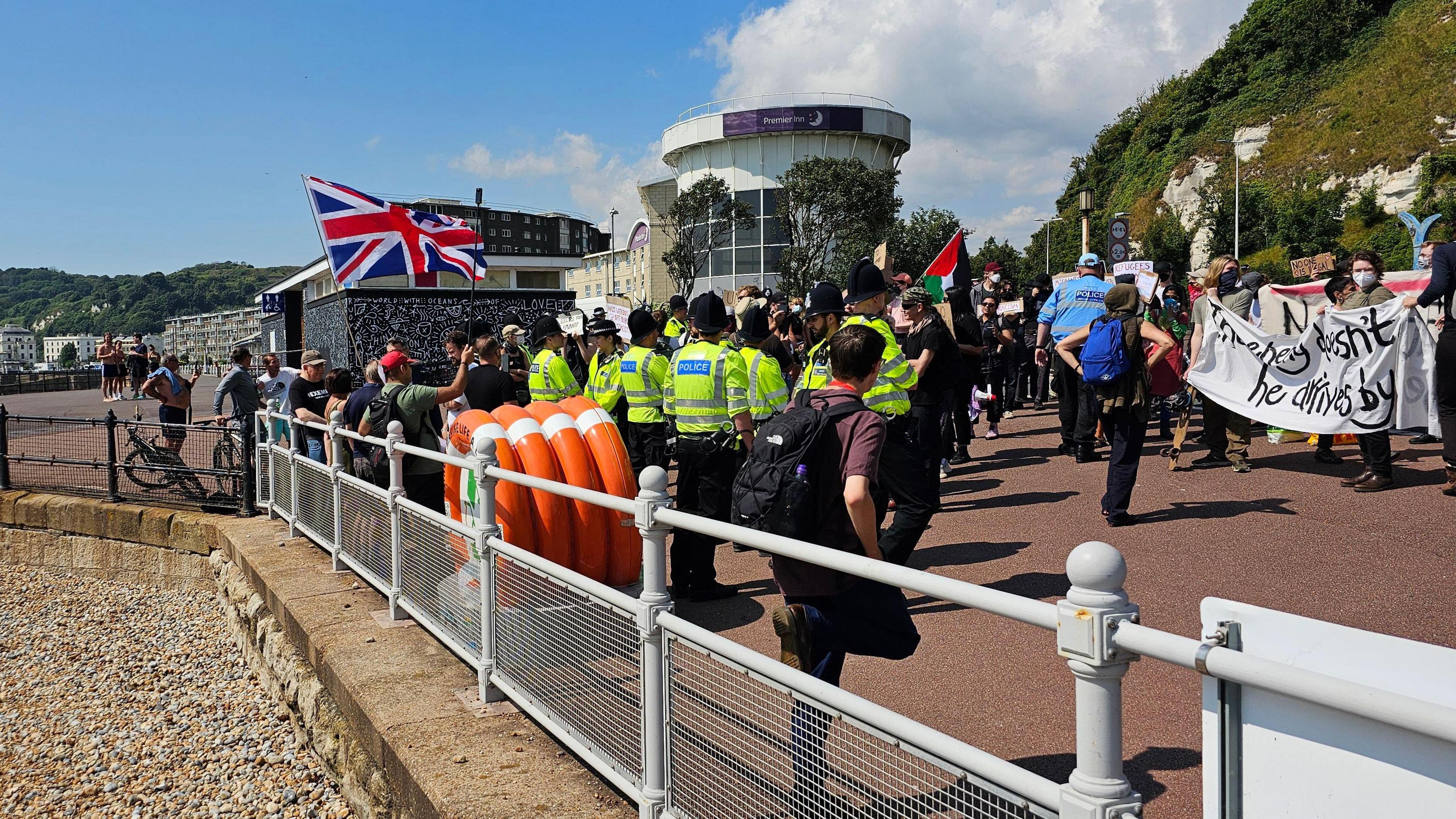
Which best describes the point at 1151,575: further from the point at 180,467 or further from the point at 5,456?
the point at 5,456

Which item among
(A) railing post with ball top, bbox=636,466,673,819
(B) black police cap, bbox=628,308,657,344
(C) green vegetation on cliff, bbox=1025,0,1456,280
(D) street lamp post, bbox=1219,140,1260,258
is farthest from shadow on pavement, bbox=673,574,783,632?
(D) street lamp post, bbox=1219,140,1260,258

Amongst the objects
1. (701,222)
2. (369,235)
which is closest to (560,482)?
(369,235)

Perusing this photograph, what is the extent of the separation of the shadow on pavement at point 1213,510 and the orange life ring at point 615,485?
13.0ft

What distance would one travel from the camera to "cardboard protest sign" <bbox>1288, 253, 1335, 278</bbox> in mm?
12883

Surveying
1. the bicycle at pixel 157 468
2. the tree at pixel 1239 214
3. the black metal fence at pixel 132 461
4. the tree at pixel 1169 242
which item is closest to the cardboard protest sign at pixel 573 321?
the black metal fence at pixel 132 461

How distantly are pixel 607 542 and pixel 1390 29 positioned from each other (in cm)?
5915

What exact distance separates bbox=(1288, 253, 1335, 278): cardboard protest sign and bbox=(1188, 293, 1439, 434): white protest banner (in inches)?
176

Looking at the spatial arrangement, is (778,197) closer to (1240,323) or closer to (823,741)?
(1240,323)

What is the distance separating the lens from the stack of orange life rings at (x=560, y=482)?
5.53m

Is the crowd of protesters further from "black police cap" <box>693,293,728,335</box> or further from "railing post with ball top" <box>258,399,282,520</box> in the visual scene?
"railing post with ball top" <box>258,399,282,520</box>

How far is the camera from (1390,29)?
164 ft

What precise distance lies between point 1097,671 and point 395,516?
16.0ft

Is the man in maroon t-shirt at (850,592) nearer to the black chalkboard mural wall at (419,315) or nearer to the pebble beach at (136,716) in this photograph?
the pebble beach at (136,716)

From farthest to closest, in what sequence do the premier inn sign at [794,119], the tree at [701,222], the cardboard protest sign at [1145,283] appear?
the premier inn sign at [794,119], the tree at [701,222], the cardboard protest sign at [1145,283]
